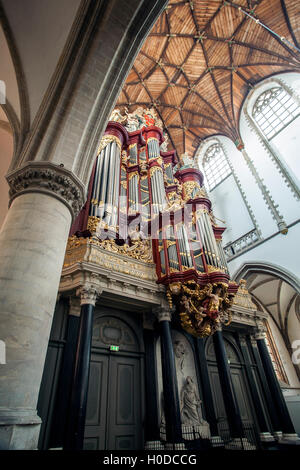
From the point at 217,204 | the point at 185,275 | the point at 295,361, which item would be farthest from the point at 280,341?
the point at 185,275

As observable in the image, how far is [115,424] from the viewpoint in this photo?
5.66 m

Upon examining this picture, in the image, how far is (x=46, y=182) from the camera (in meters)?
3.74

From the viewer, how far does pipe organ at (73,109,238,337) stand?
689 centimetres

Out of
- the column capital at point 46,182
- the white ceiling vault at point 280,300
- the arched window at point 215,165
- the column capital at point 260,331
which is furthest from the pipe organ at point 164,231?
the arched window at point 215,165

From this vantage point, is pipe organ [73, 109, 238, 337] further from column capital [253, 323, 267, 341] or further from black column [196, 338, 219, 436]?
column capital [253, 323, 267, 341]

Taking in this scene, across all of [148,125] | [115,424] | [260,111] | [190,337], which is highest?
[260,111]

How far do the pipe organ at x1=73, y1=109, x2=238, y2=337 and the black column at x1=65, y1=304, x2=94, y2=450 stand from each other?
2.13 m

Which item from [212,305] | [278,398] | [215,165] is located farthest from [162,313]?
[215,165]

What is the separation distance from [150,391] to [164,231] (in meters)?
4.18

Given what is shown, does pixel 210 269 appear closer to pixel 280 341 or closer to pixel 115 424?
pixel 115 424

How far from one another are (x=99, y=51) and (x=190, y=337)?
25.1ft

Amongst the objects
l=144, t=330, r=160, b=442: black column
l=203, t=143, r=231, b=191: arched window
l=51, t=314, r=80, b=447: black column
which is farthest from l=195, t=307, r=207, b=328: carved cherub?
l=203, t=143, r=231, b=191: arched window

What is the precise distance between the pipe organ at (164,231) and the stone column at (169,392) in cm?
66

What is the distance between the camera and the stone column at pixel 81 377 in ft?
13.8
